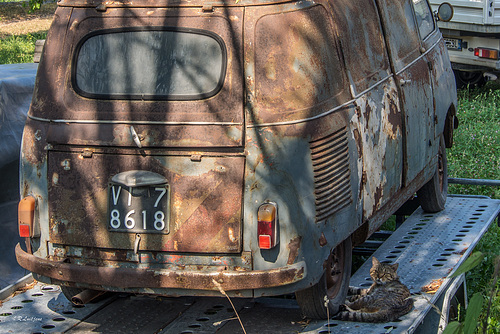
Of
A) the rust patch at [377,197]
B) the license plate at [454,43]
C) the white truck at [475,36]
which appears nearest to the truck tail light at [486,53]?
the white truck at [475,36]

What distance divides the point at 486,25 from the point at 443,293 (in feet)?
26.3

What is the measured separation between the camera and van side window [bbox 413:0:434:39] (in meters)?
6.62

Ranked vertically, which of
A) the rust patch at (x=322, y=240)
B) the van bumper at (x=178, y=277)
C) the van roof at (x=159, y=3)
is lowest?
the van bumper at (x=178, y=277)

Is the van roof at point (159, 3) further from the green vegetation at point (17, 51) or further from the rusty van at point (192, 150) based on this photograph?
the green vegetation at point (17, 51)

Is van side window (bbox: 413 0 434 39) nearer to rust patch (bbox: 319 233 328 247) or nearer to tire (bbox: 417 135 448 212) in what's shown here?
tire (bbox: 417 135 448 212)

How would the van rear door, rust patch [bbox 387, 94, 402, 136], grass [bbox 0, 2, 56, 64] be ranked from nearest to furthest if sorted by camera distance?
the van rear door
rust patch [bbox 387, 94, 402, 136]
grass [bbox 0, 2, 56, 64]

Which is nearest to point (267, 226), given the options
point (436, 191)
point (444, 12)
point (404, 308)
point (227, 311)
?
point (227, 311)

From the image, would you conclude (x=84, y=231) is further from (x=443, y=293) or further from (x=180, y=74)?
(x=443, y=293)

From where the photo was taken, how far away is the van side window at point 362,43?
189 inches

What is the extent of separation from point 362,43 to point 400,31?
0.99 meters

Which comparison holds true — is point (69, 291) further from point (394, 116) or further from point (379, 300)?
point (394, 116)

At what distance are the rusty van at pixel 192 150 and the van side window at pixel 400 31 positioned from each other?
1.06 meters

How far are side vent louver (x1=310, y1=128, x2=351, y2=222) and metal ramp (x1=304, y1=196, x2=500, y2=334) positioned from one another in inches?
29.4

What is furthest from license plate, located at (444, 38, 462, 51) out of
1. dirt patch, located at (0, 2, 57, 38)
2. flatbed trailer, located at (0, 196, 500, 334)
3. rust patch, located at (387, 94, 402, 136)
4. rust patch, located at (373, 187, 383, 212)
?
dirt patch, located at (0, 2, 57, 38)
